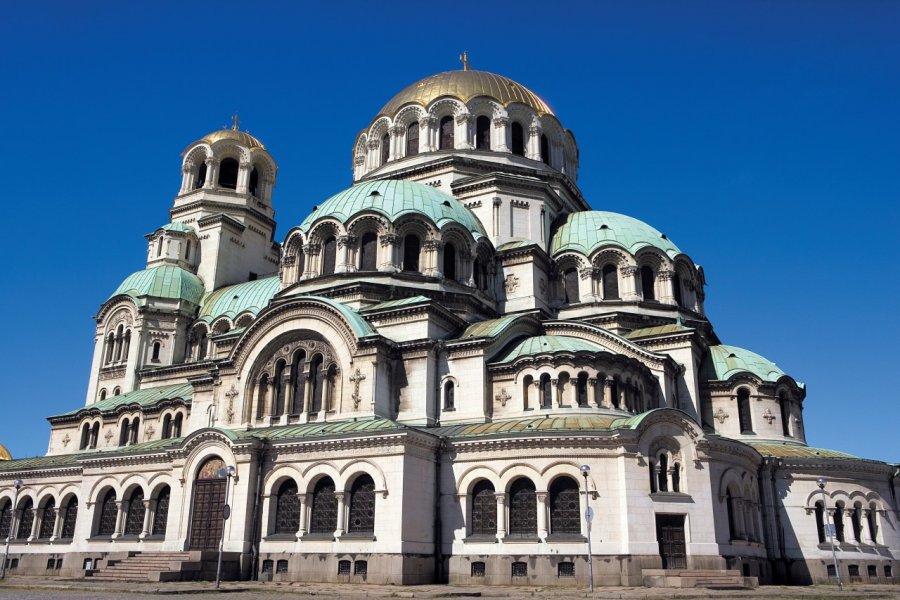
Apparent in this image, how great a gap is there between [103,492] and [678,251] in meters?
31.5

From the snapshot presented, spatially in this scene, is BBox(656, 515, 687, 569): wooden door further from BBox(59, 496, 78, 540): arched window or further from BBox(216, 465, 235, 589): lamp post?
BBox(59, 496, 78, 540): arched window

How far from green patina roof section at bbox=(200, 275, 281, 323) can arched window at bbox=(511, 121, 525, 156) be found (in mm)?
16181

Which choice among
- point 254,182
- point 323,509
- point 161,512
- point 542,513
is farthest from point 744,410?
point 254,182

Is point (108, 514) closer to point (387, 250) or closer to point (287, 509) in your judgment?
point (287, 509)

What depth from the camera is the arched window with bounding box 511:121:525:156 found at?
46.7m

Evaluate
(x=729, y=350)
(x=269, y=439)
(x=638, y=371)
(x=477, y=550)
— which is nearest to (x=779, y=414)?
(x=729, y=350)

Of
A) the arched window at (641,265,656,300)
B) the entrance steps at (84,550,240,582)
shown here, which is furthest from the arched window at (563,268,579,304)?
the entrance steps at (84,550,240,582)

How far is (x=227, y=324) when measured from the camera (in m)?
45.3

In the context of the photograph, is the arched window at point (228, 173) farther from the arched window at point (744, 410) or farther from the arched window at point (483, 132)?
the arched window at point (744, 410)

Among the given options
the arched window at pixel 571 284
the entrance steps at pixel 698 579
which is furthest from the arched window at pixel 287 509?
the arched window at pixel 571 284

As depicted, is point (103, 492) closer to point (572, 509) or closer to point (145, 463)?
point (145, 463)

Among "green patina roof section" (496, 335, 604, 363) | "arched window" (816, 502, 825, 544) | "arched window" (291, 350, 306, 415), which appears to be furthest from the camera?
"arched window" (816, 502, 825, 544)

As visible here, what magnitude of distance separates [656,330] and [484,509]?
49.0 ft

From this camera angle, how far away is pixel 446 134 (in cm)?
4644
